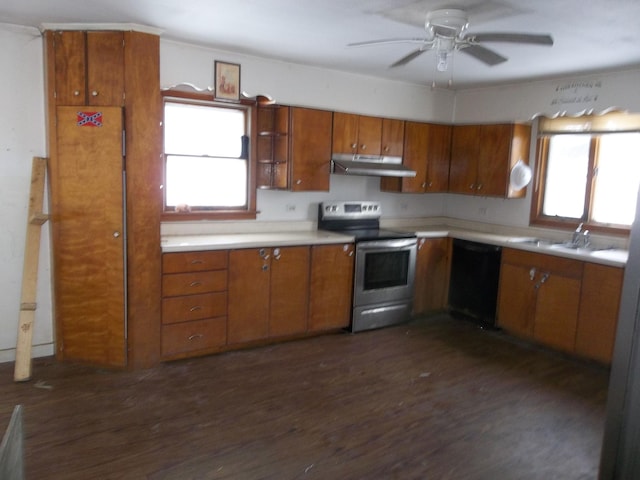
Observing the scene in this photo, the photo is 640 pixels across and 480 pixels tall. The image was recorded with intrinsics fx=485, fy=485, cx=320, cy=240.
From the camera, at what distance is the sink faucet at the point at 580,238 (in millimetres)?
4387

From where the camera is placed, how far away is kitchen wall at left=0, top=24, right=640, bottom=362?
3424 mm

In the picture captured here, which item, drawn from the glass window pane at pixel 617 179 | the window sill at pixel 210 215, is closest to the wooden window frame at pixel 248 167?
the window sill at pixel 210 215

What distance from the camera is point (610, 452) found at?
1.20 m

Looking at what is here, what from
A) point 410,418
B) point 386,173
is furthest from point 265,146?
point 410,418

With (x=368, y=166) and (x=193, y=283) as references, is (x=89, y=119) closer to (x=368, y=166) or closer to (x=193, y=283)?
(x=193, y=283)

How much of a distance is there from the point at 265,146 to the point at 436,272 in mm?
2173

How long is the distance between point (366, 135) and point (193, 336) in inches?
97.7

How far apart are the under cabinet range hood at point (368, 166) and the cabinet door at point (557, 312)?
166 cm

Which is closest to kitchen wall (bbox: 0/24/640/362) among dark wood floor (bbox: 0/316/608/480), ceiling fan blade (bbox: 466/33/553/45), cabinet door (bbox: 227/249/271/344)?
cabinet door (bbox: 227/249/271/344)

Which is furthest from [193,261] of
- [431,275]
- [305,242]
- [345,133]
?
[431,275]

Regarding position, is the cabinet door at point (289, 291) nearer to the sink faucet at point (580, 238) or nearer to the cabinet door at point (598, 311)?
the cabinet door at point (598, 311)

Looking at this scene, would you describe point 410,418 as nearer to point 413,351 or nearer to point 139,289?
point 413,351

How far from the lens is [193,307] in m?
3.72

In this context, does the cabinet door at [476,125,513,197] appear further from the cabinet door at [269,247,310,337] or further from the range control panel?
the cabinet door at [269,247,310,337]
